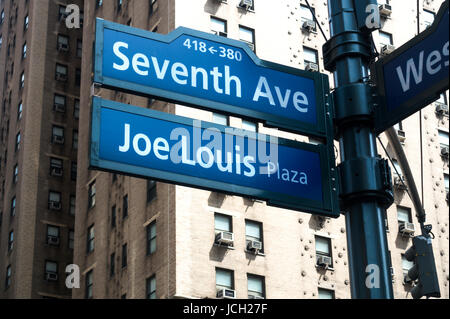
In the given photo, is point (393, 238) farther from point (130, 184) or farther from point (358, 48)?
point (358, 48)

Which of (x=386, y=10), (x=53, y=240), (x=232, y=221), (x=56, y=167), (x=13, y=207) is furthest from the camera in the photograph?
(x=56, y=167)

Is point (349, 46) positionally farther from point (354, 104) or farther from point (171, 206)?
point (171, 206)

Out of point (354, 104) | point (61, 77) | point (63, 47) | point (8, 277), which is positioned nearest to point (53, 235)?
point (8, 277)

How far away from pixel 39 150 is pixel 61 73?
257 inches

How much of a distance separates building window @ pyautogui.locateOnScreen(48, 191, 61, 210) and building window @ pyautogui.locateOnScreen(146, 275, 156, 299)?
20815 millimetres

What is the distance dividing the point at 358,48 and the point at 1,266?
53.6 metres

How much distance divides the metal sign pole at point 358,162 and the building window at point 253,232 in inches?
1252

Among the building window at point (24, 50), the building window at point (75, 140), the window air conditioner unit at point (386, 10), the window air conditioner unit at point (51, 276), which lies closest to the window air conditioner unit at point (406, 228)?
the window air conditioner unit at point (386, 10)

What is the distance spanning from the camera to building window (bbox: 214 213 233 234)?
3938cm

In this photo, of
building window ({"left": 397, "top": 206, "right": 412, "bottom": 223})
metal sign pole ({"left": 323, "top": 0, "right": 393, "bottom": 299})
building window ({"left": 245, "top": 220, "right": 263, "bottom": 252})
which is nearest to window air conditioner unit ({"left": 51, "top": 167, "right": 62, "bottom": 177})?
building window ({"left": 245, "top": 220, "right": 263, "bottom": 252})

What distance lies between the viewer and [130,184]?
1711 inches

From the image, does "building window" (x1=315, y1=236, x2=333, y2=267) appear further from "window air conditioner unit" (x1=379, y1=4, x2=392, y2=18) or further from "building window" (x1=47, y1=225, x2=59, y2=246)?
"building window" (x1=47, y1=225, x2=59, y2=246)

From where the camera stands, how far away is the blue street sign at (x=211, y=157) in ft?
24.7

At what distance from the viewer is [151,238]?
132ft
